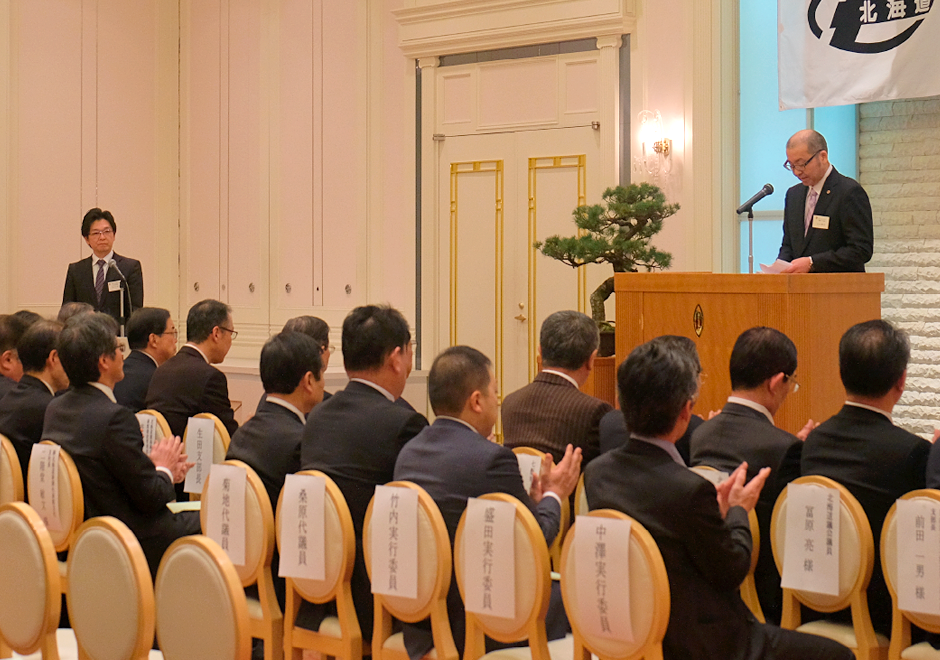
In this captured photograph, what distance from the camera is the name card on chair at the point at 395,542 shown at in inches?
111

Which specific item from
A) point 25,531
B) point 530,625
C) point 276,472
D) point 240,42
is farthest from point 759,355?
point 240,42

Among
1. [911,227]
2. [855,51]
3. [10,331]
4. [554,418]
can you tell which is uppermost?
[855,51]

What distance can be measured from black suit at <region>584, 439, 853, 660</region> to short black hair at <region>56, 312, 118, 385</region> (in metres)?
Result: 1.96

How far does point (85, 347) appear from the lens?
3.69m

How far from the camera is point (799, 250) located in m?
5.41

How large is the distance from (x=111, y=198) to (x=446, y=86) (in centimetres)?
354

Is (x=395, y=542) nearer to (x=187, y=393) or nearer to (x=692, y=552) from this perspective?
(x=692, y=552)

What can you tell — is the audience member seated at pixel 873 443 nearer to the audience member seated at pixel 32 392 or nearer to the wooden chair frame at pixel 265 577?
the wooden chair frame at pixel 265 577

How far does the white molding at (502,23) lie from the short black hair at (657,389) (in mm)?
5787

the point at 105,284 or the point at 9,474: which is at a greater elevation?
the point at 105,284

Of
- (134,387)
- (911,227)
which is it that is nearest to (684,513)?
(134,387)

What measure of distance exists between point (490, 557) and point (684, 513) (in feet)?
1.68

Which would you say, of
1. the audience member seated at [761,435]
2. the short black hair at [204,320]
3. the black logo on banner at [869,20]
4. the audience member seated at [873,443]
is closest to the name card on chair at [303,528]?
the audience member seated at [761,435]

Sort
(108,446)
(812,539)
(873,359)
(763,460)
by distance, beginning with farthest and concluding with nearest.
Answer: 1. (108,446)
2. (763,460)
3. (873,359)
4. (812,539)
